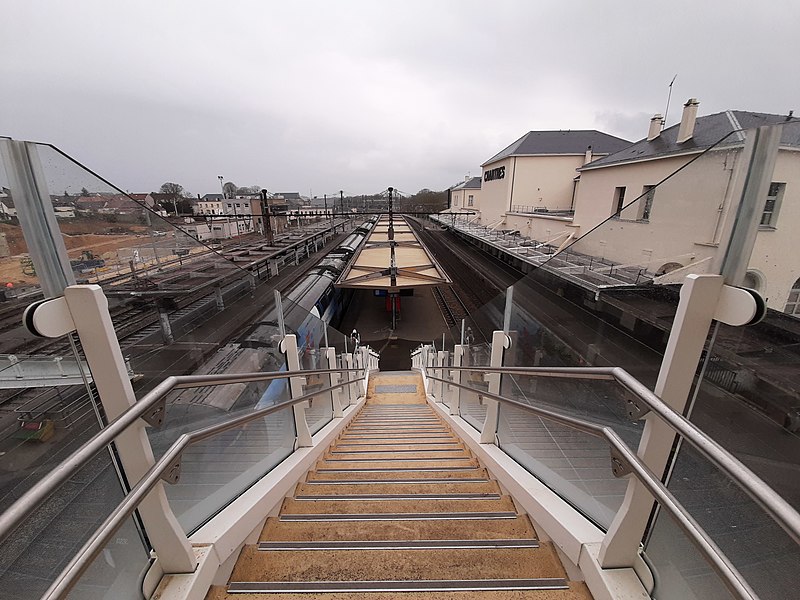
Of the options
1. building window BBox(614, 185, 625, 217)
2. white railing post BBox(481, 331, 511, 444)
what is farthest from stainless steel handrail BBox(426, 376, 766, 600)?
building window BBox(614, 185, 625, 217)

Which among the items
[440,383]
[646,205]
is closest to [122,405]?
[646,205]

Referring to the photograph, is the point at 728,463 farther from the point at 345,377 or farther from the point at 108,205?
the point at 345,377

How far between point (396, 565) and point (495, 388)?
1473mm

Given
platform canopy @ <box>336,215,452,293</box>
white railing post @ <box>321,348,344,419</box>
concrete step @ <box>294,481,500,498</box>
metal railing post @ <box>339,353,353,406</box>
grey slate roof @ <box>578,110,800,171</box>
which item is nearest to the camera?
concrete step @ <box>294,481,500,498</box>

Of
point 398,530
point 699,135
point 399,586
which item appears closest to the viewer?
point 399,586

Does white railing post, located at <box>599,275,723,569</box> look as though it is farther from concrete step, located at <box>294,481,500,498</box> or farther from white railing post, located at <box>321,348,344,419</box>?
white railing post, located at <box>321,348,344,419</box>

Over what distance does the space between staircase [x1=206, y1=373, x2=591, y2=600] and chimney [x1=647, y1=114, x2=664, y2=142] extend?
1637cm

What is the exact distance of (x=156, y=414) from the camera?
1016mm

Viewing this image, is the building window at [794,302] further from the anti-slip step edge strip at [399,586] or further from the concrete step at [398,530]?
the concrete step at [398,530]

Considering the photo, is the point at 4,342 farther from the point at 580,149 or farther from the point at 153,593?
the point at 580,149

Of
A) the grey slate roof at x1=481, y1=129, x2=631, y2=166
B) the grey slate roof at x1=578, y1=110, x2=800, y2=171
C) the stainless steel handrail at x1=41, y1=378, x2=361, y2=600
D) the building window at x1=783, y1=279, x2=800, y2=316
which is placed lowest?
the stainless steel handrail at x1=41, y1=378, x2=361, y2=600

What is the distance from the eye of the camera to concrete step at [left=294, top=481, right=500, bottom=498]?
2.02 metres

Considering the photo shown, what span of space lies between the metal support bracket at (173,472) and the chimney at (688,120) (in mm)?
15124

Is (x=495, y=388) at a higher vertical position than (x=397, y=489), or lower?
higher
